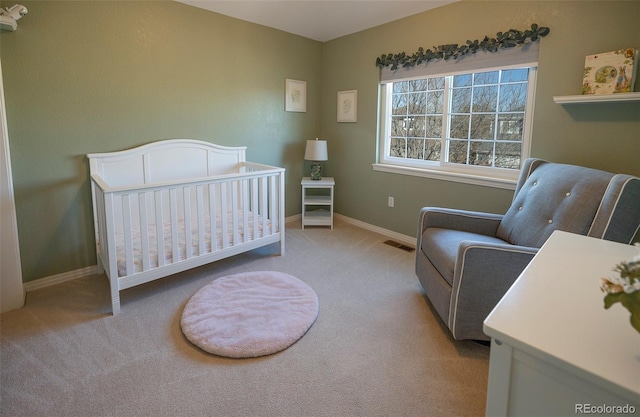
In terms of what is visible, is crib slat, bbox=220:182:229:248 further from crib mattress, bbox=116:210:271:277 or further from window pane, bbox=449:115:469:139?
window pane, bbox=449:115:469:139

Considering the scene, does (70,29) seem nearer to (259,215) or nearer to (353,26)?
(259,215)

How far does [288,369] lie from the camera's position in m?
1.79

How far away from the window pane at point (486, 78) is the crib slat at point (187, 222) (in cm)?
256

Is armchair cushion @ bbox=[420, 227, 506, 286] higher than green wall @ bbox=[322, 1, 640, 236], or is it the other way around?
green wall @ bbox=[322, 1, 640, 236]

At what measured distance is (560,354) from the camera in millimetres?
683

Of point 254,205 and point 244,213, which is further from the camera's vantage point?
point 254,205

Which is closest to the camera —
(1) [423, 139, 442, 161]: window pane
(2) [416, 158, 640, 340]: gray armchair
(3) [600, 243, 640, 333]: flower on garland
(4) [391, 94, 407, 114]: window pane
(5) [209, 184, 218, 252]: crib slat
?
(3) [600, 243, 640, 333]: flower on garland

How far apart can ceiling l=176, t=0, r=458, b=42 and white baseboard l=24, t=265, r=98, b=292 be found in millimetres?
2375

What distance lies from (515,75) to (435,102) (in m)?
0.78

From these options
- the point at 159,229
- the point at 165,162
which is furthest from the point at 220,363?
the point at 165,162

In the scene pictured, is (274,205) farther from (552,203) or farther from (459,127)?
(552,203)

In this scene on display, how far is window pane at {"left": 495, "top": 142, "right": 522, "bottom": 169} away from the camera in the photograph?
293 cm

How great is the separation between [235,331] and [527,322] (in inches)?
64.9

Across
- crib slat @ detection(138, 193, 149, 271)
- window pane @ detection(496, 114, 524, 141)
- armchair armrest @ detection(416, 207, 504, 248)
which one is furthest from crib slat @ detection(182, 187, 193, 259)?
window pane @ detection(496, 114, 524, 141)
